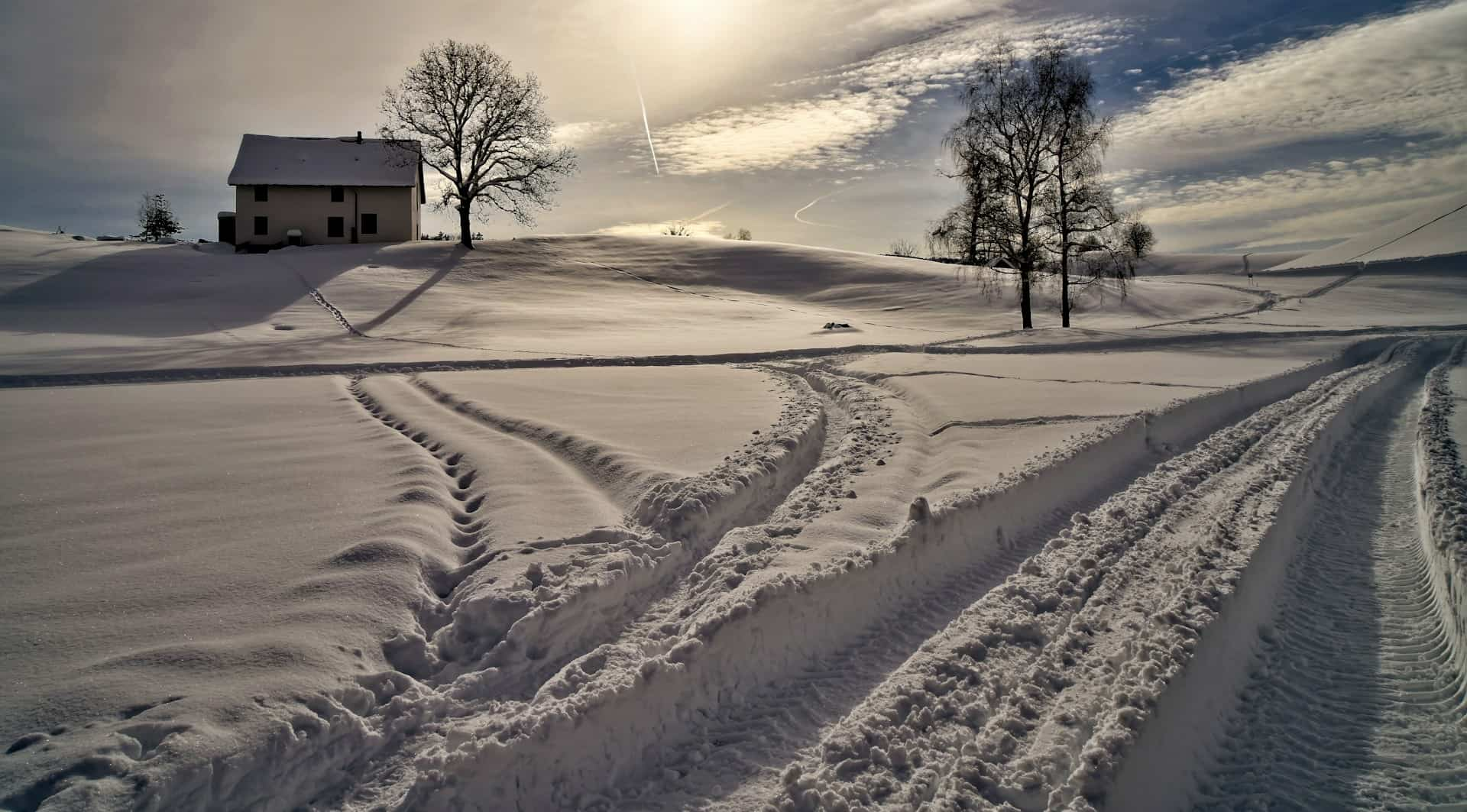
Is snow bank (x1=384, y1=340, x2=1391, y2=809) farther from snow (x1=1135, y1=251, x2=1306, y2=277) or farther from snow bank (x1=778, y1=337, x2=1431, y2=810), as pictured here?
snow (x1=1135, y1=251, x2=1306, y2=277)

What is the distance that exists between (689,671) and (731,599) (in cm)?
59

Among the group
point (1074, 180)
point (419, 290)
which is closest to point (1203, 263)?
point (1074, 180)

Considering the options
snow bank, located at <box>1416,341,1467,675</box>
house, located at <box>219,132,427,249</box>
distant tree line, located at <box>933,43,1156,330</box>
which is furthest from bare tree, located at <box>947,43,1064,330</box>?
house, located at <box>219,132,427,249</box>

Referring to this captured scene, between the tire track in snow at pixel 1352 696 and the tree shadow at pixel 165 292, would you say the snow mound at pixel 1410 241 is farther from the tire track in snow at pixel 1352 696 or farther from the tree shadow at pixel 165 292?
the tree shadow at pixel 165 292

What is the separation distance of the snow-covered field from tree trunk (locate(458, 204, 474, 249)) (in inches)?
1065

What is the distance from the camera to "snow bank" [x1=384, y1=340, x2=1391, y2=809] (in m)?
2.67

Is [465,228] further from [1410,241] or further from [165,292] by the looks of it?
[1410,241]

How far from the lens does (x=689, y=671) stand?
3.22 meters

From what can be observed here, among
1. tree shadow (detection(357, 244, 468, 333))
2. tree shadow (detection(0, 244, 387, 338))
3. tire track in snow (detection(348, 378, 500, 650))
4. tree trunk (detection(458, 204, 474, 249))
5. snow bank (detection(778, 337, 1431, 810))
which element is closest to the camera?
snow bank (detection(778, 337, 1431, 810))

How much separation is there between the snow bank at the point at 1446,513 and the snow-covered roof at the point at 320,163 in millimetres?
39803

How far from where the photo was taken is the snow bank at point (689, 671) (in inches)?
105

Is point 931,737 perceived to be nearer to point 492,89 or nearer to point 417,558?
point 417,558

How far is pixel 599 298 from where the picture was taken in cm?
2802

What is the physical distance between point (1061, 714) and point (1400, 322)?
27.1 meters
